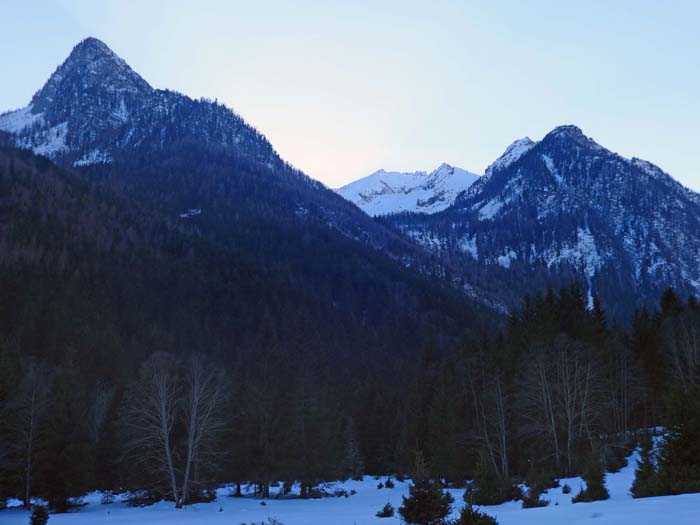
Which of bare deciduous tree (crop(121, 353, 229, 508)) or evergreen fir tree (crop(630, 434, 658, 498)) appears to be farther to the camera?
bare deciduous tree (crop(121, 353, 229, 508))

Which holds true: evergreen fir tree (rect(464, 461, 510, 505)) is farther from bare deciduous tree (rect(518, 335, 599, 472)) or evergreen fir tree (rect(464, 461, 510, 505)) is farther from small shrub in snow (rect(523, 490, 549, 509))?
bare deciduous tree (rect(518, 335, 599, 472))

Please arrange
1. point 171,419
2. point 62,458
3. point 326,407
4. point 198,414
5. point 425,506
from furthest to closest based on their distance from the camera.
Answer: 1. point 326,407
2. point 198,414
3. point 171,419
4. point 62,458
5. point 425,506

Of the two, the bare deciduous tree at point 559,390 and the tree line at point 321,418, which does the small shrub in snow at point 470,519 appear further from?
the bare deciduous tree at point 559,390

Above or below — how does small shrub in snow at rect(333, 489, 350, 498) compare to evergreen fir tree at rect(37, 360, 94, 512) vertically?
below

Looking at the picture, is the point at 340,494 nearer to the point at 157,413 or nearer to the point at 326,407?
the point at 326,407

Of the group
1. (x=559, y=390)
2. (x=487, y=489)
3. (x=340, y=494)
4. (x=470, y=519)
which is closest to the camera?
(x=470, y=519)

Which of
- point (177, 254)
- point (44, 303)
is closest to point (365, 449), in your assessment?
point (44, 303)

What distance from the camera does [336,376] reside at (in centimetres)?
12619

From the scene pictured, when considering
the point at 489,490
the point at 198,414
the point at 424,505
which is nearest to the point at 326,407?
the point at 198,414

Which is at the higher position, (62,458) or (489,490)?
(62,458)

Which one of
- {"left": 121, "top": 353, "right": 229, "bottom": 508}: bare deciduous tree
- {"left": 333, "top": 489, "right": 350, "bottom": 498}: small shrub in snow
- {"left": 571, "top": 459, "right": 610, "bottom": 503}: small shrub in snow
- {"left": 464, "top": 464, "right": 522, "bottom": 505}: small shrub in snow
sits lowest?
{"left": 333, "top": 489, "right": 350, "bottom": 498}: small shrub in snow

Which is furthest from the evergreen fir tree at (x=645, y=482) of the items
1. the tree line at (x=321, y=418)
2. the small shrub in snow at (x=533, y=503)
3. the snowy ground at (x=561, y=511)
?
the tree line at (x=321, y=418)

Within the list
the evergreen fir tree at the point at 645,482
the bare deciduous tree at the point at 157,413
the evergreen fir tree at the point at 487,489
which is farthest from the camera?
the bare deciduous tree at the point at 157,413

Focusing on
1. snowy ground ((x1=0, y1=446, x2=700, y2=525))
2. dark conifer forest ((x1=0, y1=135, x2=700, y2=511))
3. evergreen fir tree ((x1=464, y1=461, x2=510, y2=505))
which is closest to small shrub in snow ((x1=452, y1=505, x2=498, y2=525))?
snowy ground ((x1=0, y1=446, x2=700, y2=525))
